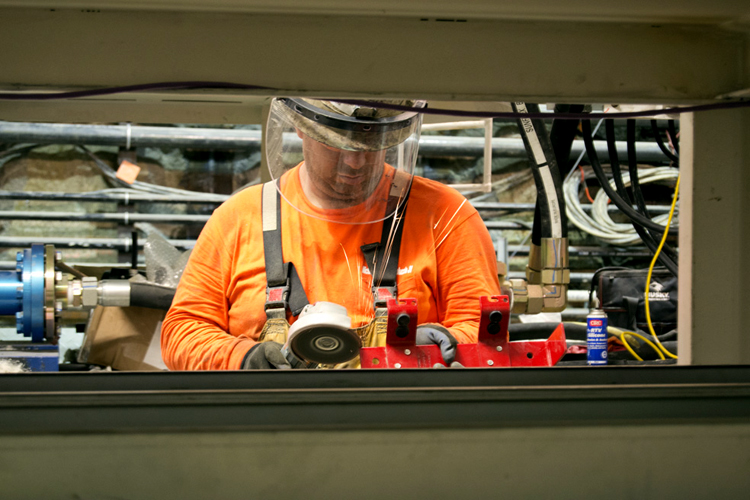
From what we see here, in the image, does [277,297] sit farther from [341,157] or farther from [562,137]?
[562,137]

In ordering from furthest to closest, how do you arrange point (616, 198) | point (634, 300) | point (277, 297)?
point (634, 300) → point (616, 198) → point (277, 297)

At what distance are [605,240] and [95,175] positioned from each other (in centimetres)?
374

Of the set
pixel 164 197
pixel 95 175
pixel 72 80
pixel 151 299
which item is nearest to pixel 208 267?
pixel 151 299

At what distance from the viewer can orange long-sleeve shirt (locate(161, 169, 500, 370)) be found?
5.20 ft

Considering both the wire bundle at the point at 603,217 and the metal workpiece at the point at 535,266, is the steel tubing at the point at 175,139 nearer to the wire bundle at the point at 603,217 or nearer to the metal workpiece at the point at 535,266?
the wire bundle at the point at 603,217

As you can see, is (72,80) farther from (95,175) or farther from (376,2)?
(95,175)

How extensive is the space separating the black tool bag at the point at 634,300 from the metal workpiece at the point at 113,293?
228cm


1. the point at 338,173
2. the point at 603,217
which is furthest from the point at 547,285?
the point at 603,217

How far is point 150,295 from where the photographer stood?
6.23 feet

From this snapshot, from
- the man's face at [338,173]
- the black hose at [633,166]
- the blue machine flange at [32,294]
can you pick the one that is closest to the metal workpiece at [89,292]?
the blue machine flange at [32,294]

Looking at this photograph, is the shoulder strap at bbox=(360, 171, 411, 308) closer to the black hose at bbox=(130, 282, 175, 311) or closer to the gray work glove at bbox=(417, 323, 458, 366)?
the gray work glove at bbox=(417, 323, 458, 366)

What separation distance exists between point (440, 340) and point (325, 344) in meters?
0.25

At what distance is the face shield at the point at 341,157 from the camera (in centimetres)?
141

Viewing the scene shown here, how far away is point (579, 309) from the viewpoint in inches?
175
